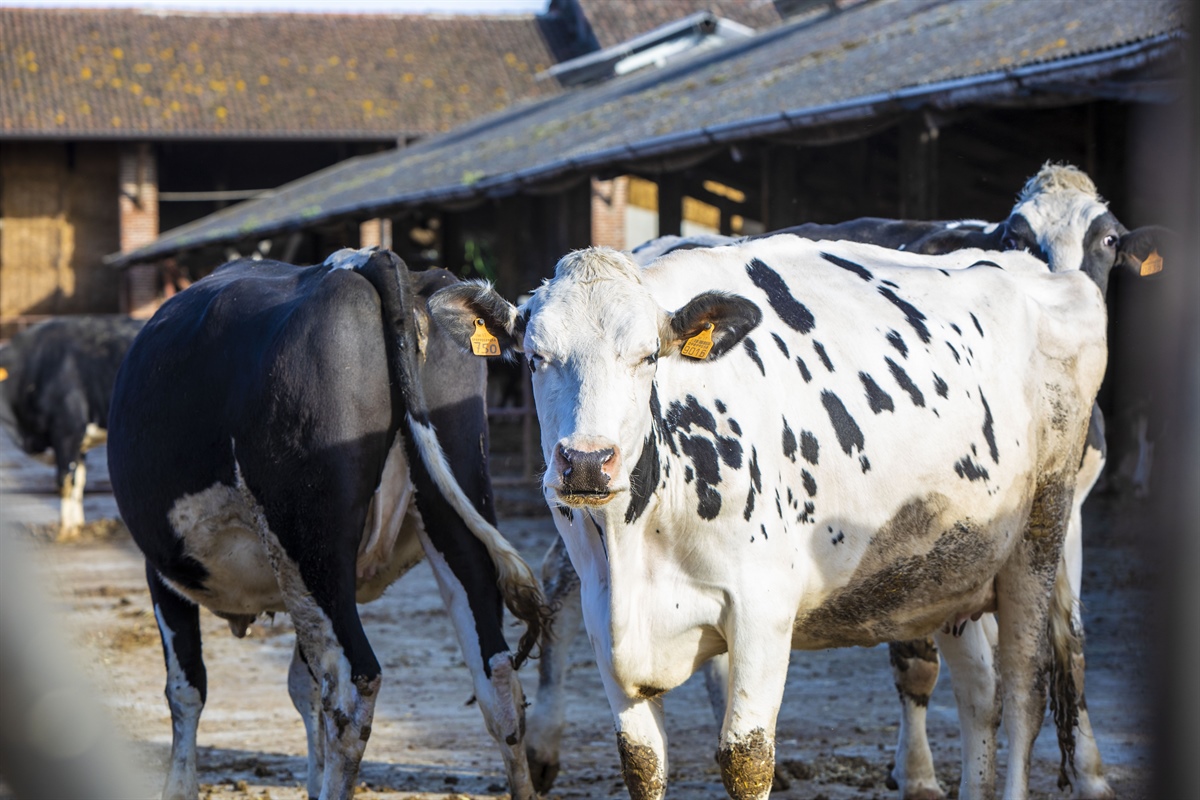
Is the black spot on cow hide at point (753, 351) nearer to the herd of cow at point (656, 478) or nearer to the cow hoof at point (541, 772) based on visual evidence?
the herd of cow at point (656, 478)

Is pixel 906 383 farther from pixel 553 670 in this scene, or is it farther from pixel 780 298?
pixel 553 670

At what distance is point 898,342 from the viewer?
15.0 feet

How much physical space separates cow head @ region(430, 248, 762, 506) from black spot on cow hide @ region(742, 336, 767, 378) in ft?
0.60

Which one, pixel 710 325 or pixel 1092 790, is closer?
pixel 710 325

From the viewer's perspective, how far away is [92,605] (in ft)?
32.3

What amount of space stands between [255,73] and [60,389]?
21.7 metres

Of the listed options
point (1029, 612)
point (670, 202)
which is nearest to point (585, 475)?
point (1029, 612)

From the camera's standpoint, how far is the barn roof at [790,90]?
9.28m

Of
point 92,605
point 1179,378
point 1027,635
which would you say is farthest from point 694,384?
point 92,605

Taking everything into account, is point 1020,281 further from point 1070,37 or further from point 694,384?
point 1070,37

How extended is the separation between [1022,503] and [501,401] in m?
16.3

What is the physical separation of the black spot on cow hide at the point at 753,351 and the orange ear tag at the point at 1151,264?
2.89m

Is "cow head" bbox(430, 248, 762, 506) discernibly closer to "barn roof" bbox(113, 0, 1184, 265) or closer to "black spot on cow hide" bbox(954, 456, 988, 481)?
"black spot on cow hide" bbox(954, 456, 988, 481)

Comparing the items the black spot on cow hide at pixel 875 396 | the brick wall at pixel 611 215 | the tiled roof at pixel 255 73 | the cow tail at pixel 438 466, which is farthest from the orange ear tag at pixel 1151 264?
the tiled roof at pixel 255 73
